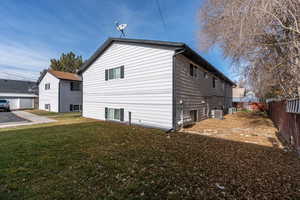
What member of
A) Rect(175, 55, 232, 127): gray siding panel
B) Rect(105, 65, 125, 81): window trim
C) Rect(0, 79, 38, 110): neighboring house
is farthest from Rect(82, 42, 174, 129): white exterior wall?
Rect(0, 79, 38, 110): neighboring house

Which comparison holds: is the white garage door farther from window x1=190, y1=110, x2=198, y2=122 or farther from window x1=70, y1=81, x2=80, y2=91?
window x1=190, y1=110, x2=198, y2=122

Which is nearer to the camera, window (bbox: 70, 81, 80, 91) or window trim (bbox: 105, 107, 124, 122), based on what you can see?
window trim (bbox: 105, 107, 124, 122)

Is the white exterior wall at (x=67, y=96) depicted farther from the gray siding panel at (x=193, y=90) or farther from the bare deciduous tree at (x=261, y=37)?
the bare deciduous tree at (x=261, y=37)

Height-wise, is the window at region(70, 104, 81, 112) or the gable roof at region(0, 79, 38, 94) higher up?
the gable roof at region(0, 79, 38, 94)

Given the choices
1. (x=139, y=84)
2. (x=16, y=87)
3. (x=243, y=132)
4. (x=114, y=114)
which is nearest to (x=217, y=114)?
(x=243, y=132)

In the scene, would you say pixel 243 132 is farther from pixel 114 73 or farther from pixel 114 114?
pixel 114 73

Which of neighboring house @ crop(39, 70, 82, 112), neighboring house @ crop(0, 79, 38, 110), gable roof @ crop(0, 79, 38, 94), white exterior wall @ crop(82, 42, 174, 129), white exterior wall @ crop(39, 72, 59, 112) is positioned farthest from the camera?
gable roof @ crop(0, 79, 38, 94)

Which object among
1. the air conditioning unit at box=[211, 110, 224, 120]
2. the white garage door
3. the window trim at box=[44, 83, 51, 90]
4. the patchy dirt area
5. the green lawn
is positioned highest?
the window trim at box=[44, 83, 51, 90]

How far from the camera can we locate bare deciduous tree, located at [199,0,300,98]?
4.21 meters

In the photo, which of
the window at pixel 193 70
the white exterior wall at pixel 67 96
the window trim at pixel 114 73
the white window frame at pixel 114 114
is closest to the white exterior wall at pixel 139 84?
the window trim at pixel 114 73

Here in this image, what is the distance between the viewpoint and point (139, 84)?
27.9 ft

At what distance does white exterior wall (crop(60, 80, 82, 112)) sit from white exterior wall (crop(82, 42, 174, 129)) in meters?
8.82

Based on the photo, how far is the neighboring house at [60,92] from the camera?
57.6 feet

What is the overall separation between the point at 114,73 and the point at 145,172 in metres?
8.27
